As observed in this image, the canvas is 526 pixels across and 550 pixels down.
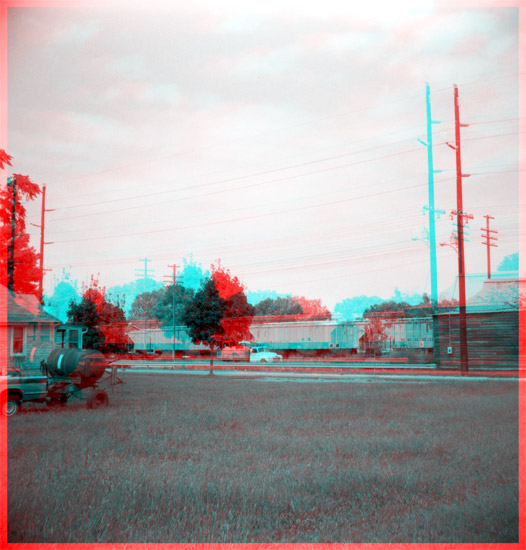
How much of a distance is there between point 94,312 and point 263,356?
1667 centimetres

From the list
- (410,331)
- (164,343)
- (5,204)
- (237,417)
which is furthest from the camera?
(164,343)

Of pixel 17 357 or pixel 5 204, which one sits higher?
pixel 5 204

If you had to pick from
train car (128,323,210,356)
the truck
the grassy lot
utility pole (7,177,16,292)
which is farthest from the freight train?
the grassy lot

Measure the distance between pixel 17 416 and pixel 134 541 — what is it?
960 cm

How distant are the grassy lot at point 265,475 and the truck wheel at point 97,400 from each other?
435 millimetres

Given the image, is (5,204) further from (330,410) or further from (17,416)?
(330,410)

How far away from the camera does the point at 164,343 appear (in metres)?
46.9

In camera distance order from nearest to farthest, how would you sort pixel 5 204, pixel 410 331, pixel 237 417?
pixel 5 204
pixel 237 417
pixel 410 331

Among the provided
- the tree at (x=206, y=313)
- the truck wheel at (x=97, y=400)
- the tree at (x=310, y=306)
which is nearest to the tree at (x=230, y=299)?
the tree at (x=206, y=313)

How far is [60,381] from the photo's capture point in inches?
613

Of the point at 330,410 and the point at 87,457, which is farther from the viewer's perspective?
the point at 330,410

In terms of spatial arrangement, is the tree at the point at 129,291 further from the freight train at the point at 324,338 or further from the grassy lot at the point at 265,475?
the grassy lot at the point at 265,475

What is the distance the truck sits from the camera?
13.9 m

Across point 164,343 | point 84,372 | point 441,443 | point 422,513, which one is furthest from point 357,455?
point 164,343
